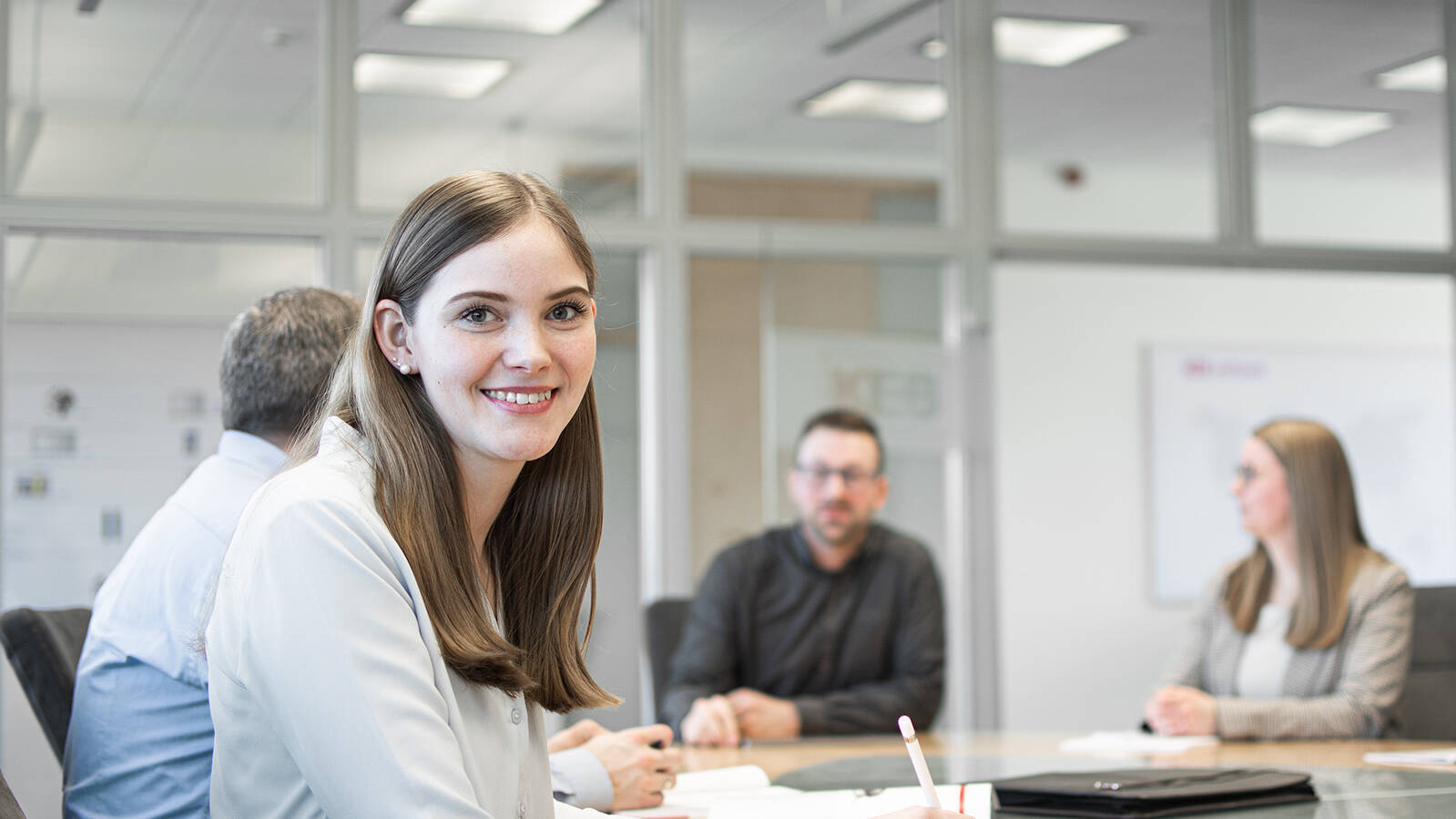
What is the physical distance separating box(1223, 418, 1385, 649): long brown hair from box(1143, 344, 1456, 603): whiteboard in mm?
3063

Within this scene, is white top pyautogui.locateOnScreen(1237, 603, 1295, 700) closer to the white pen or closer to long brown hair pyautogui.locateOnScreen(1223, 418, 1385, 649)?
long brown hair pyautogui.locateOnScreen(1223, 418, 1385, 649)

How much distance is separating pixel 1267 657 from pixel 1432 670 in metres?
0.42

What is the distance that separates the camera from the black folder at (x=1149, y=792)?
1856 millimetres

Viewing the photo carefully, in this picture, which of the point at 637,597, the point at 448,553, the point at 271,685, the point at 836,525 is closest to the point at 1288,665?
the point at 836,525

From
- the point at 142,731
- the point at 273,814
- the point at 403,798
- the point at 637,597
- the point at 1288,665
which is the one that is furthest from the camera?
the point at 637,597

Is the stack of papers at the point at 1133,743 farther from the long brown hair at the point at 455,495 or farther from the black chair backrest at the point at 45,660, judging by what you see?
the black chair backrest at the point at 45,660

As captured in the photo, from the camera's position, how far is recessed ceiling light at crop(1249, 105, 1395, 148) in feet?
16.9

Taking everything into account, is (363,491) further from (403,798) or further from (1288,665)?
(1288,665)

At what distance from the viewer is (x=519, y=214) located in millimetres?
1426

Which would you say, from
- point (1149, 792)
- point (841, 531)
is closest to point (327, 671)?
point (1149, 792)

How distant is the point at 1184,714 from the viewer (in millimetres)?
2838

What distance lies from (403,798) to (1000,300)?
18.6 ft

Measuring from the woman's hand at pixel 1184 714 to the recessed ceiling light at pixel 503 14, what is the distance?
2.83 m

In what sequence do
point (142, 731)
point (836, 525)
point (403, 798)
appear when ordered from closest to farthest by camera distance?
point (403, 798) < point (142, 731) < point (836, 525)
